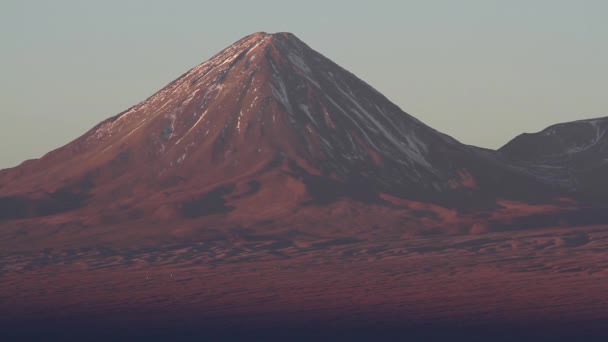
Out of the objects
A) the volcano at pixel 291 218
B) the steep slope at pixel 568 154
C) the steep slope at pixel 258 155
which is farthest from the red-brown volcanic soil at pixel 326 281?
the steep slope at pixel 568 154

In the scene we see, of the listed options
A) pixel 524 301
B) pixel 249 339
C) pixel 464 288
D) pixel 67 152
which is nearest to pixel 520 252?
pixel 464 288

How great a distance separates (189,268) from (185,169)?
5149 cm

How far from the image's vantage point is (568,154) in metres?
183

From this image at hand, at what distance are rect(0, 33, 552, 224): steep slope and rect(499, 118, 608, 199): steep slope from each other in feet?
30.8

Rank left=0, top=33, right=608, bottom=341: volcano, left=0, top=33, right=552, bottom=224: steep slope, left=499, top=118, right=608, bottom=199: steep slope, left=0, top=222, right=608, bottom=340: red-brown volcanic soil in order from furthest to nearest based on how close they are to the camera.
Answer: left=499, top=118, right=608, bottom=199: steep slope
left=0, top=33, right=552, bottom=224: steep slope
left=0, top=33, right=608, bottom=341: volcano
left=0, top=222, right=608, bottom=340: red-brown volcanic soil

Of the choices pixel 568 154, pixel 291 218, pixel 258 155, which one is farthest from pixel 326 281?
pixel 568 154

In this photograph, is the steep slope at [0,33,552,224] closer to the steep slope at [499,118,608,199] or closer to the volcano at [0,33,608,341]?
the volcano at [0,33,608,341]

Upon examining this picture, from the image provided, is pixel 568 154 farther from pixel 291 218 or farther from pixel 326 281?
pixel 326 281

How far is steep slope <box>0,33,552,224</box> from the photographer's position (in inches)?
5413

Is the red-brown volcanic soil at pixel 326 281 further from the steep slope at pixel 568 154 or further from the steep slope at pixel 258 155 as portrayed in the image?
the steep slope at pixel 568 154

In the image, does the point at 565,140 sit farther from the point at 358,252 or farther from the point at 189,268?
the point at 189,268

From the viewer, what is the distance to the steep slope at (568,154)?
16388 cm

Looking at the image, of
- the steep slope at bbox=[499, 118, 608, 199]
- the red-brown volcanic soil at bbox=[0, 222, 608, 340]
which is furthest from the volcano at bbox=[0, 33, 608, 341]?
the steep slope at bbox=[499, 118, 608, 199]

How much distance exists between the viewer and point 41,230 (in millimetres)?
A: 128625
